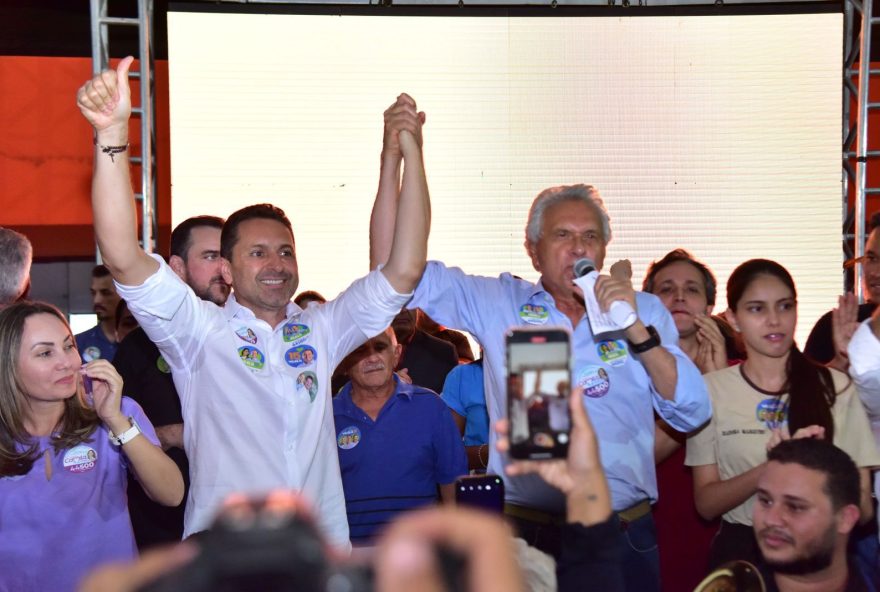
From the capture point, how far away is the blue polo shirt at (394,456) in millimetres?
3691

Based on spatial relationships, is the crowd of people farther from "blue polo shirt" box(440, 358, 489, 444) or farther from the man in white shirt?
"blue polo shirt" box(440, 358, 489, 444)

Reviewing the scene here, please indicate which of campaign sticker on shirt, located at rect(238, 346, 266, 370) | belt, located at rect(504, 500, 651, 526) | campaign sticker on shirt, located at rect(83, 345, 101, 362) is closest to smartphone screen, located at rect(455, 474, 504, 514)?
belt, located at rect(504, 500, 651, 526)

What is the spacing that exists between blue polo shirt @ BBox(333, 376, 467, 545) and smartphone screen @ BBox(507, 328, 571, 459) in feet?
6.93

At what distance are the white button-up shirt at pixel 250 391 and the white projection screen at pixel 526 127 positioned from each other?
8.88 feet

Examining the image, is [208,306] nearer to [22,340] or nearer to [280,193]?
[22,340]

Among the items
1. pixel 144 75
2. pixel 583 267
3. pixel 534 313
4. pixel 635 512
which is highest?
pixel 144 75

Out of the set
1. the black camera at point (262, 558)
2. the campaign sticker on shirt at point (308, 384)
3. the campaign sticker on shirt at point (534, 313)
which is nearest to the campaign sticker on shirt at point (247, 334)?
the campaign sticker on shirt at point (308, 384)

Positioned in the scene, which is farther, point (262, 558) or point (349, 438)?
point (349, 438)

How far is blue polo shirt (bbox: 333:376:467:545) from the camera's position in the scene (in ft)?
12.1

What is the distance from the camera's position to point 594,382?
2939mm

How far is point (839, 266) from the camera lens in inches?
216

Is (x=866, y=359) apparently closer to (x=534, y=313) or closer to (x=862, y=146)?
(x=534, y=313)

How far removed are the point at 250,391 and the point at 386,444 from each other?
1038 mm

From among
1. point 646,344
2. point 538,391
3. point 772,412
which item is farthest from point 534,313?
point 538,391
